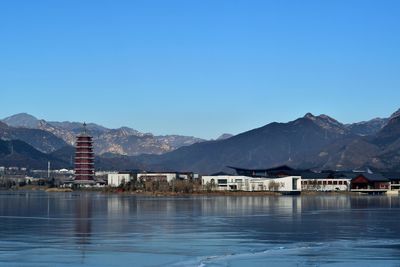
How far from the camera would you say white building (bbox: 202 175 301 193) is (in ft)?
588

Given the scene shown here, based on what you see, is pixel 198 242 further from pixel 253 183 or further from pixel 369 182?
pixel 369 182

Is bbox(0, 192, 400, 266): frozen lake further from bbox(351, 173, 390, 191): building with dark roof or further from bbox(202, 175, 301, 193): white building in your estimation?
bbox(351, 173, 390, 191): building with dark roof

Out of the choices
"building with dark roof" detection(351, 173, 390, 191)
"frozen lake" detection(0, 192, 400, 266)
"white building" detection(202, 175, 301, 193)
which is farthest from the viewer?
"building with dark roof" detection(351, 173, 390, 191)

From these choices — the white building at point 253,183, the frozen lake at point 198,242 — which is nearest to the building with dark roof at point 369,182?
the white building at point 253,183

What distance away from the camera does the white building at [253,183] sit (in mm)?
179250

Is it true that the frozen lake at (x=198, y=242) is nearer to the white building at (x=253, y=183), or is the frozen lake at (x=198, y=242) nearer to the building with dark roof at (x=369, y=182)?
the white building at (x=253, y=183)

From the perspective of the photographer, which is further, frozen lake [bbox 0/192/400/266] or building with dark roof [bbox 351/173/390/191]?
building with dark roof [bbox 351/173/390/191]

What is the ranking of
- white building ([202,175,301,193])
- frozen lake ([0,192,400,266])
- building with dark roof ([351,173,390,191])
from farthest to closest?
building with dark roof ([351,173,390,191]), white building ([202,175,301,193]), frozen lake ([0,192,400,266])

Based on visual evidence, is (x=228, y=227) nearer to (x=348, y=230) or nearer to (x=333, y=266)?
(x=348, y=230)

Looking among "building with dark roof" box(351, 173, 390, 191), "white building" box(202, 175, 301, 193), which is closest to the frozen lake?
"white building" box(202, 175, 301, 193)

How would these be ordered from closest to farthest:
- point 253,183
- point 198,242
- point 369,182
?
point 198,242 < point 253,183 < point 369,182

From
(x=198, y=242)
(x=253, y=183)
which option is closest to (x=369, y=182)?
(x=253, y=183)

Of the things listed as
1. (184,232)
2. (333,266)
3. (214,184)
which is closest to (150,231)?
(184,232)

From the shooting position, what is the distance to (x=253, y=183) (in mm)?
184375
